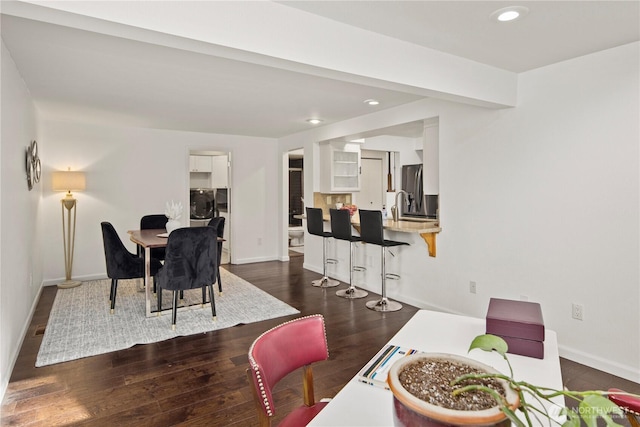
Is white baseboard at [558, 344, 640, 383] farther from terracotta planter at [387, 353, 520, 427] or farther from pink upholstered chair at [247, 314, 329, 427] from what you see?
terracotta planter at [387, 353, 520, 427]

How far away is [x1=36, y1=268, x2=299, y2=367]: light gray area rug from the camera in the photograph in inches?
131

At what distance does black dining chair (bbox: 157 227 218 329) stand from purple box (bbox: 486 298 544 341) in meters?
2.86

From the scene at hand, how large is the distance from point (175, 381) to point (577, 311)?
123 inches

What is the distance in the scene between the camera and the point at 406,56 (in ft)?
8.75

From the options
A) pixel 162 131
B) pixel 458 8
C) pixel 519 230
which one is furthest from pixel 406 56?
pixel 162 131

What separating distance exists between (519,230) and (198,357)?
9.71ft

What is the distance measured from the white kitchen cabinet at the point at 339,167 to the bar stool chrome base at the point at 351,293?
5.68ft

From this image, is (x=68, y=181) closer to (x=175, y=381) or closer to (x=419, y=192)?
(x=175, y=381)

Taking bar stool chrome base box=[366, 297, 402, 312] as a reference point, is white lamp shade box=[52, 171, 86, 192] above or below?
above

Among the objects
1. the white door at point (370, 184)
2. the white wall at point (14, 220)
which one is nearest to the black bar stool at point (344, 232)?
the white door at point (370, 184)

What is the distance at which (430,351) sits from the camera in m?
1.34

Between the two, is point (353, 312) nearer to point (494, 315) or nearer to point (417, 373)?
point (494, 315)

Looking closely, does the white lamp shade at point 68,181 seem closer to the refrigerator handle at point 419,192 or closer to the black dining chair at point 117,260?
the black dining chair at point 117,260

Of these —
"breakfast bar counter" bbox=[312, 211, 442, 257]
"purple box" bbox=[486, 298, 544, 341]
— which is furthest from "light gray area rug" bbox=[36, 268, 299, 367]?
"purple box" bbox=[486, 298, 544, 341]
